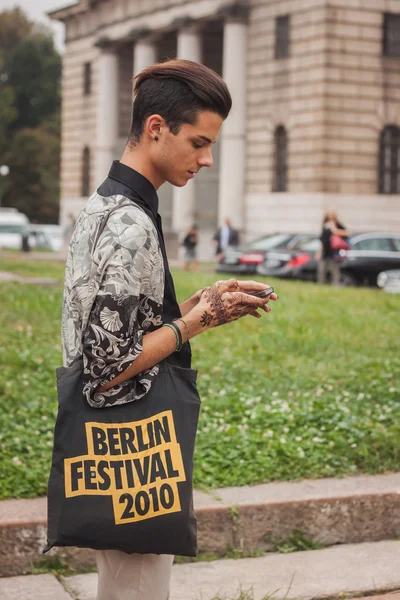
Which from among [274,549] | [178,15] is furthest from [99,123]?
[274,549]

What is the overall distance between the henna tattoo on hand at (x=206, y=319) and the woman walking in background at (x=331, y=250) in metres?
22.7

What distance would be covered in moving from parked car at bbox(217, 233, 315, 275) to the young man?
26699 millimetres

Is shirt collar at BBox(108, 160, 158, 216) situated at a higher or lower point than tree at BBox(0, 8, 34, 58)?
lower

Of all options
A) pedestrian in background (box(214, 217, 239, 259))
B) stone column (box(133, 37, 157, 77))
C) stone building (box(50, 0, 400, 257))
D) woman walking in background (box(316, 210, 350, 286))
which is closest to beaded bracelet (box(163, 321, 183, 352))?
woman walking in background (box(316, 210, 350, 286))

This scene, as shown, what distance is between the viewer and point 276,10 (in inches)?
1677

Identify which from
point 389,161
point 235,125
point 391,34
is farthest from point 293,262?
point 235,125

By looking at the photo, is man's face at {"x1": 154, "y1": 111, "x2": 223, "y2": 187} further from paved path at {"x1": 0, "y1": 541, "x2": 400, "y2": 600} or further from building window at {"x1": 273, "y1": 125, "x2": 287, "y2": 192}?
building window at {"x1": 273, "y1": 125, "x2": 287, "y2": 192}

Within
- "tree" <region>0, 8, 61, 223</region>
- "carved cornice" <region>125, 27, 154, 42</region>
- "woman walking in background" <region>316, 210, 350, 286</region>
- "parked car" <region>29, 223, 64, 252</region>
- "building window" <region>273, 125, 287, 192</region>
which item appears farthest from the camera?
"tree" <region>0, 8, 61, 223</region>

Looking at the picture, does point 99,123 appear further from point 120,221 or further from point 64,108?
point 120,221

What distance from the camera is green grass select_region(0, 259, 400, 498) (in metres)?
6.52

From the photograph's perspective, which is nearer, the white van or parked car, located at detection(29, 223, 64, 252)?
the white van

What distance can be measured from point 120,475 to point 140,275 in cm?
55

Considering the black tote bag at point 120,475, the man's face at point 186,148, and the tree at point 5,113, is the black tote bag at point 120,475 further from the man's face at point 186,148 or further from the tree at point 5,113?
the tree at point 5,113

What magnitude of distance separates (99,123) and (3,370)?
44.9 m
